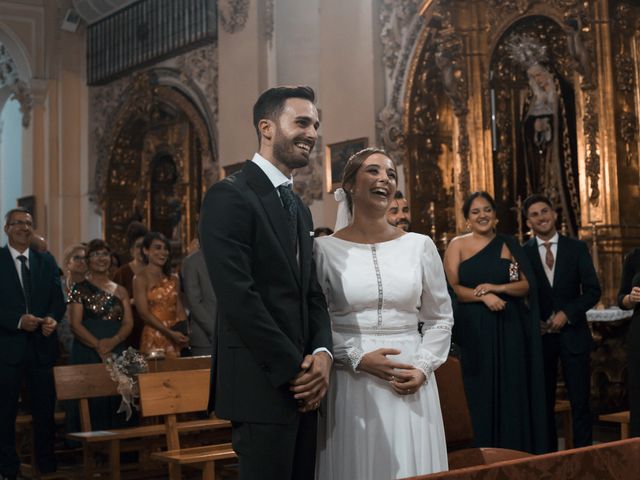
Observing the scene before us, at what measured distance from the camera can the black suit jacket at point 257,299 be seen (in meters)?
2.78

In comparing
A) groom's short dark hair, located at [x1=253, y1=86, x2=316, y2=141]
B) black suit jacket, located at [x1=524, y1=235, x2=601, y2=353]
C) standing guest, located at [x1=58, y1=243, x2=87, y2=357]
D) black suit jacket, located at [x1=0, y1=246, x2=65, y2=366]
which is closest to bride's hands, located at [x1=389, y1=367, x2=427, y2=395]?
groom's short dark hair, located at [x1=253, y1=86, x2=316, y2=141]

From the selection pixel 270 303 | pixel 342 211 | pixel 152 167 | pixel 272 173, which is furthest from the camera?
pixel 152 167

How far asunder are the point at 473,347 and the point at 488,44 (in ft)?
13.5

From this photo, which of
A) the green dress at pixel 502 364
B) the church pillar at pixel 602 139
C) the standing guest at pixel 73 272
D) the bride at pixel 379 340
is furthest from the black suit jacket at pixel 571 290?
the standing guest at pixel 73 272

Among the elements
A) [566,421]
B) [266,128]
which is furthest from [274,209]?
[566,421]

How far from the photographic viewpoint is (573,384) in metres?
5.87

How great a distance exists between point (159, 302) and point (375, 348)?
4316 millimetres

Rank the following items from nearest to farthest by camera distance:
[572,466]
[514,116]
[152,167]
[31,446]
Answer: [572,466]
[31,446]
[514,116]
[152,167]

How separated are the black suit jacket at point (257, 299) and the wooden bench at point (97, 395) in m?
2.86

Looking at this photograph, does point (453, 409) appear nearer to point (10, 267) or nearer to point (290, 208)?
point (290, 208)

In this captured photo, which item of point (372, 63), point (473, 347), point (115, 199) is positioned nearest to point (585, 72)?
point (372, 63)

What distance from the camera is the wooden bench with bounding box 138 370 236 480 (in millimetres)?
4953

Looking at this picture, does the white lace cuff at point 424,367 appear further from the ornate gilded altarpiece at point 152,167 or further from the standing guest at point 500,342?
the ornate gilded altarpiece at point 152,167

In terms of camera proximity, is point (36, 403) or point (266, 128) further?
point (36, 403)
